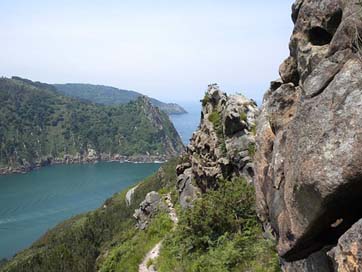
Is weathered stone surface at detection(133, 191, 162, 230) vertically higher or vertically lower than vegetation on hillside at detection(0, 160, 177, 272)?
higher

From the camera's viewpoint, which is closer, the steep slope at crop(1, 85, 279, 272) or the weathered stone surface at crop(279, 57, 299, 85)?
the weathered stone surface at crop(279, 57, 299, 85)

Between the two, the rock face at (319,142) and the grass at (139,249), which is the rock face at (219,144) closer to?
the grass at (139,249)

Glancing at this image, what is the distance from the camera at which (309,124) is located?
908 cm

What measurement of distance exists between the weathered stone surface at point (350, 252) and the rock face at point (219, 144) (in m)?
17.1

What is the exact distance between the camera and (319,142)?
28.2 feet

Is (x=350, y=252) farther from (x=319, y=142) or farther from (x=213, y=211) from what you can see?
(x=213, y=211)

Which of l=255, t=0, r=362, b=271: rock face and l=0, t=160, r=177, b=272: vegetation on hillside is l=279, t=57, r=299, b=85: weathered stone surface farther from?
l=0, t=160, r=177, b=272: vegetation on hillside

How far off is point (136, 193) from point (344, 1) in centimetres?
13209

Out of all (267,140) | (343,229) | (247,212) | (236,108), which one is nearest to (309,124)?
(343,229)

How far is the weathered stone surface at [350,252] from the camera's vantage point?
23.6 ft

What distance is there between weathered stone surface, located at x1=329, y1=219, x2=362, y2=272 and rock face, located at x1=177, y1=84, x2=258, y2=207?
17.1 metres

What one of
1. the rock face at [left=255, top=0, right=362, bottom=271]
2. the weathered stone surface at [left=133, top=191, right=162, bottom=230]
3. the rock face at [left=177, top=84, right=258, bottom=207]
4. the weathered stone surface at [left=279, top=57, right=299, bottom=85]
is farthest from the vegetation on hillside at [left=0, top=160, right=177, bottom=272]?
the rock face at [left=255, top=0, right=362, bottom=271]

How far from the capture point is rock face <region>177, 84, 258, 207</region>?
27.3m

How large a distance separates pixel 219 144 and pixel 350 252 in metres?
24.4
